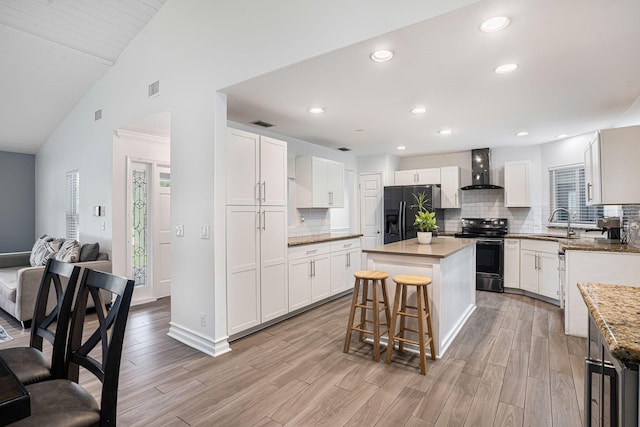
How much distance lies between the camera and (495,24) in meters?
2.03

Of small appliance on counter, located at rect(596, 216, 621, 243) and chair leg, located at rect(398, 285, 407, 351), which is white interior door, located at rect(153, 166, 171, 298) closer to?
chair leg, located at rect(398, 285, 407, 351)

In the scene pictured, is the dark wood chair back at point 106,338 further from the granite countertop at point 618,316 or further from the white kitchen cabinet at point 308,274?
the white kitchen cabinet at point 308,274

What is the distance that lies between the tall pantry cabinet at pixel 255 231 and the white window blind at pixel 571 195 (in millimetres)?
4318

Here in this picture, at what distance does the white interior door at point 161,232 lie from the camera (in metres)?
4.81

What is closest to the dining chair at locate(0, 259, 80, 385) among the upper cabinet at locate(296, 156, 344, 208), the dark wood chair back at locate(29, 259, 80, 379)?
the dark wood chair back at locate(29, 259, 80, 379)

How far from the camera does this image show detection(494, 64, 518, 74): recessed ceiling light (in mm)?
2572

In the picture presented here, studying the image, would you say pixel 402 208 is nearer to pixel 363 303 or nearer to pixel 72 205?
pixel 363 303

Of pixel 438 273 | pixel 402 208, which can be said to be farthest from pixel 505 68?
pixel 402 208

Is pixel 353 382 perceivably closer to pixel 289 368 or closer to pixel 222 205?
pixel 289 368

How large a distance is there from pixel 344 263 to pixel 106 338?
12.3 ft

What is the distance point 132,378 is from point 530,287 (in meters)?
5.10

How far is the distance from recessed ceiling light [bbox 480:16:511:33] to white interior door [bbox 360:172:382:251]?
429 cm

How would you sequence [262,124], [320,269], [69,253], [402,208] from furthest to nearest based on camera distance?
[402,208]
[320,269]
[262,124]
[69,253]

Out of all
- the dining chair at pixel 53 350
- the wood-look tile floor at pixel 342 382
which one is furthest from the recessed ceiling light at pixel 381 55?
the wood-look tile floor at pixel 342 382
